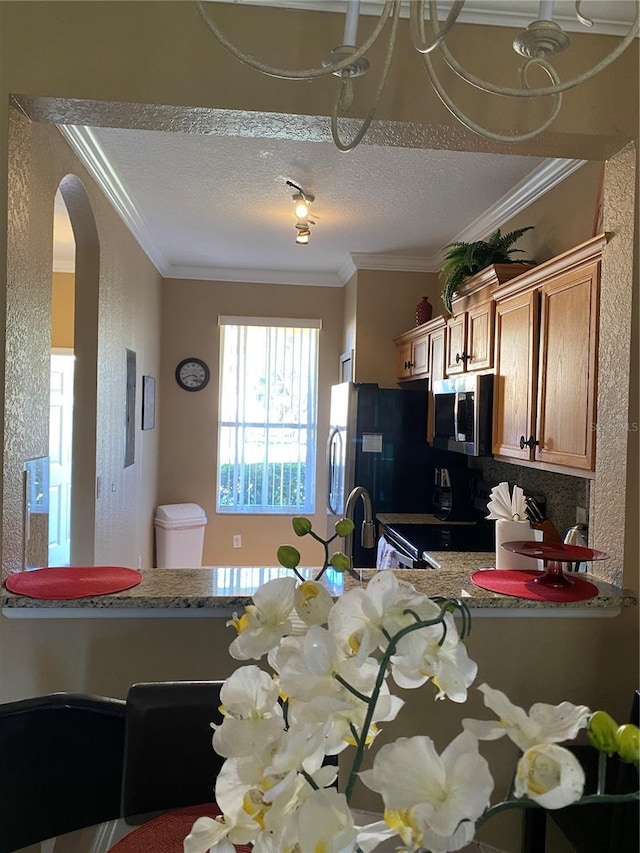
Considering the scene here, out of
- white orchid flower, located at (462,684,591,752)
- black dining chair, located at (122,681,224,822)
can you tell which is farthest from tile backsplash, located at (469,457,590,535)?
white orchid flower, located at (462,684,591,752)

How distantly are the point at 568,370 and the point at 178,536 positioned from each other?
10.8 feet

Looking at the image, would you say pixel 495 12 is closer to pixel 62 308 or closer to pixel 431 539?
pixel 431 539

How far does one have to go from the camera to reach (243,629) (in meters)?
0.54

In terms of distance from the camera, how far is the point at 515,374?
238 cm

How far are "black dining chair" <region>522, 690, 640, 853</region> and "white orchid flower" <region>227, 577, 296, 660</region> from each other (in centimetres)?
116

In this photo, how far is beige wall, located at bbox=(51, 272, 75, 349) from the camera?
451cm

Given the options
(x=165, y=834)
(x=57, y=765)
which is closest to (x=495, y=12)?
(x=165, y=834)

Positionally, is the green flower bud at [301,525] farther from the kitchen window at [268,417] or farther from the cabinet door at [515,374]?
the kitchen window at [268,417]

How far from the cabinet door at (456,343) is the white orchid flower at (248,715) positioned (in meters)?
2.62

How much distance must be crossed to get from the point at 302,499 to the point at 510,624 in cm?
347

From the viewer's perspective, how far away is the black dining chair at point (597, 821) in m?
1.29

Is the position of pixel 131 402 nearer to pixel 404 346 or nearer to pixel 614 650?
pixel 404 346

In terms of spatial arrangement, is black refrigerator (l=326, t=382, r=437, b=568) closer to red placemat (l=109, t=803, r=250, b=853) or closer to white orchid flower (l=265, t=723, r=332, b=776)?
red placemat (l=109, t=803, r=250, b=853)

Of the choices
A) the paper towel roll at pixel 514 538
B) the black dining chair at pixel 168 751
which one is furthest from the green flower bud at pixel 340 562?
the paper towel roll at pixel 514 538
